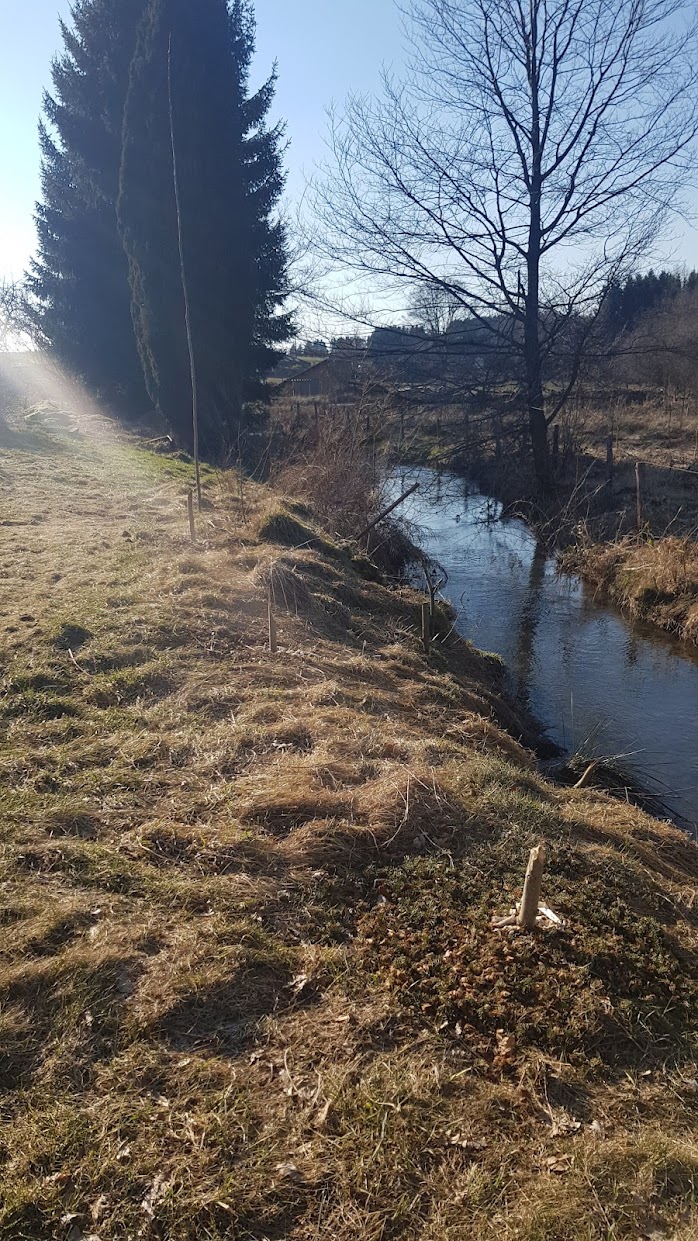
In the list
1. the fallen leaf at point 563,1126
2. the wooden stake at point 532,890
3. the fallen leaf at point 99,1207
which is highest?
the wooden stake at point 532,890

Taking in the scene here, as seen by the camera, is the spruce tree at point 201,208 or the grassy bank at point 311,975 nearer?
the grassy bank at point 311,975

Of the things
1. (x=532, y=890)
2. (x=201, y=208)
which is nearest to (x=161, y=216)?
(x=201, y=208)

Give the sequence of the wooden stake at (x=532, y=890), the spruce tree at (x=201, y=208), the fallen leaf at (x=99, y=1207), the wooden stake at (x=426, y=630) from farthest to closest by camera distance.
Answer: the spruce tree at (x=201, y=208)
the wooden stake at (x=426, y=630)
the wooden stake at (x=532, y=890)
the fallen leaf at (x=99, y=1207)

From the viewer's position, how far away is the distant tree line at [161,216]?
53.7 ft

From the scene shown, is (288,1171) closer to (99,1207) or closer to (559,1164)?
(99,1207)

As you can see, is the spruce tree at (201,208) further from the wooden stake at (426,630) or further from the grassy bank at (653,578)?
the wooden stake at (426,630)

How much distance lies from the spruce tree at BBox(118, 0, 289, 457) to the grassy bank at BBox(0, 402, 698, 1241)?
12931 millimetres

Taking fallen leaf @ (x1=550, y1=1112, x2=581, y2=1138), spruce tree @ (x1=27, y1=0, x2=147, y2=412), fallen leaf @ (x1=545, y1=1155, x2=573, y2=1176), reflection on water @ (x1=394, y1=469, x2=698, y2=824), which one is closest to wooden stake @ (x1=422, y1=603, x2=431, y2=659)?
reflection on water @ (x1=394, y1=469, x2=698, y2=824)

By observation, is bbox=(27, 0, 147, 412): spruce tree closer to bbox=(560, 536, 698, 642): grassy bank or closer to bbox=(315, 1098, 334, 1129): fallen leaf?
bbox=(560, 536, 698, 642): grassy bank

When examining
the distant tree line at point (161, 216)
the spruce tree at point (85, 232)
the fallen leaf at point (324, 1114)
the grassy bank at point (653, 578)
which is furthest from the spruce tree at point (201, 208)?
the fallen leaf at point (324, 1114)

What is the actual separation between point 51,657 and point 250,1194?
3.53 m

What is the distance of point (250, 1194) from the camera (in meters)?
1.78

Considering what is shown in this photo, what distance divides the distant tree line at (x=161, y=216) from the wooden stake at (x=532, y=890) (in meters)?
13.1

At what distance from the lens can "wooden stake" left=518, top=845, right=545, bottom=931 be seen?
2559mm
